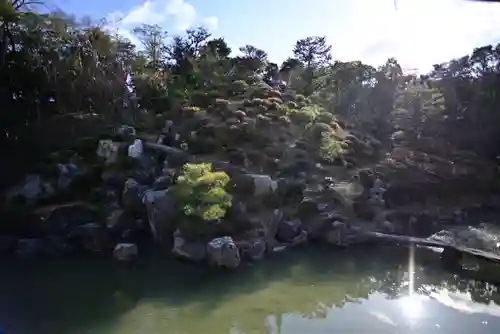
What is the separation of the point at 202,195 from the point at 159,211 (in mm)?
1099

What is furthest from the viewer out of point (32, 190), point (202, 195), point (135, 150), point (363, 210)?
point (135, 150)

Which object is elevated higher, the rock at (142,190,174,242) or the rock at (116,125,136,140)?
the rock at (116,125,136,140)

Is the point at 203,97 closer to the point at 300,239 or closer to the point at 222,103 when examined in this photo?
the point at 222,103

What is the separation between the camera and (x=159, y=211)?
26.2 ft

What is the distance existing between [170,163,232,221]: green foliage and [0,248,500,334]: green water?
94 centimetres

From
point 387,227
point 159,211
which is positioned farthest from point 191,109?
point 387,227

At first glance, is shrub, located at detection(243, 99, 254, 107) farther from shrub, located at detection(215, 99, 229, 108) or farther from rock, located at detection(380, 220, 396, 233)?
rock, located at detection(380, 220, 396, 233)

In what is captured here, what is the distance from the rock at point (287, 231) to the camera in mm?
8695

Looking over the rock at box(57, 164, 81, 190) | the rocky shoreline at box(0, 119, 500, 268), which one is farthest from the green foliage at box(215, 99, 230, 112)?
the rock at box(57, 164, 81, 190)

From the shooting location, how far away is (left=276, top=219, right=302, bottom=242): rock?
870cm

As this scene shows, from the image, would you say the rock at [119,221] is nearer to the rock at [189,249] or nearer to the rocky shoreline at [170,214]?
the rocky shoreline at [170,214]

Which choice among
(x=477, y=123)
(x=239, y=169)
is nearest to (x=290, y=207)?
(x=239, y=169)

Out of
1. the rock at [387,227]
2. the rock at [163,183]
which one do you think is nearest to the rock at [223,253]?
the rock at [163,183]

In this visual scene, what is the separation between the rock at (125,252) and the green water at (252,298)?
11.9 inches
